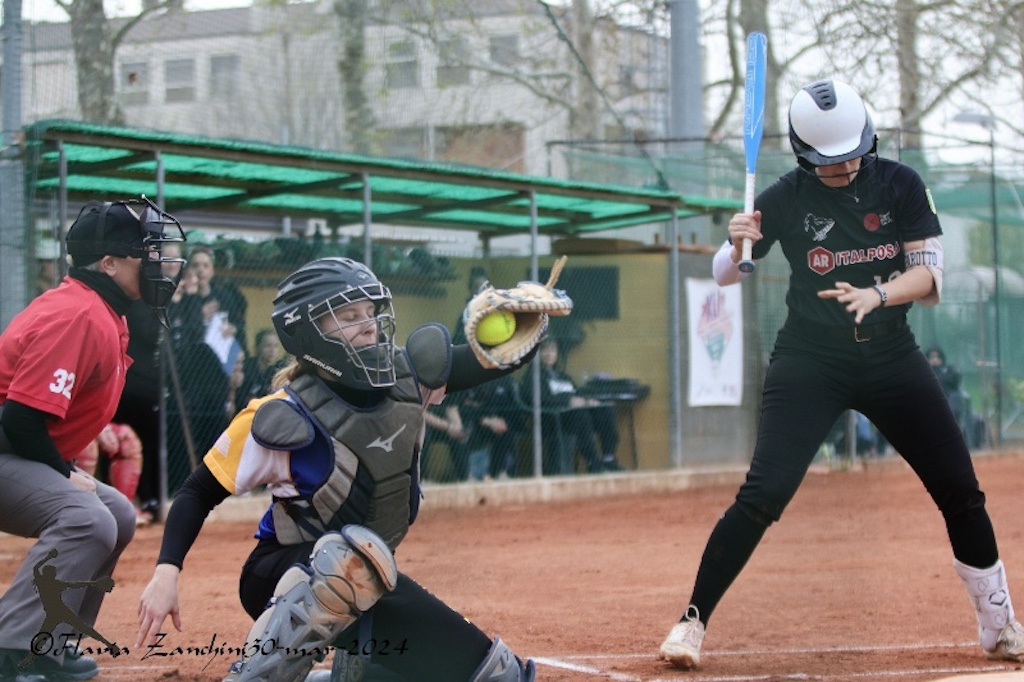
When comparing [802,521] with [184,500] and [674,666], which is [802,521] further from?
[184,500]

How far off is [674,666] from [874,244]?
177 centimetres

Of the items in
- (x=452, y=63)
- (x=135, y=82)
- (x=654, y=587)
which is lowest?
(x=654, y=587)

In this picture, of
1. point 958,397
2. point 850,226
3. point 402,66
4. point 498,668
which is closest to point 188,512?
point 498,668

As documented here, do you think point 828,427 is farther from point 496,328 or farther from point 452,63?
point 452,63

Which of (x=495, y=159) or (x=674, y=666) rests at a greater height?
(x=495, y=159)

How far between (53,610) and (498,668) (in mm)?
1815

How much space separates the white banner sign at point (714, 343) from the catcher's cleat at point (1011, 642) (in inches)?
360

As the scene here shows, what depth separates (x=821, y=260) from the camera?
534cm

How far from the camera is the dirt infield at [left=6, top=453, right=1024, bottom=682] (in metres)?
5.54

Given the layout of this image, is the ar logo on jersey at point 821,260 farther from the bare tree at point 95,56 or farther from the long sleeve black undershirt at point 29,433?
the bare tree at point 95,56

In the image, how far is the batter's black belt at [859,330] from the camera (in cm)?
526

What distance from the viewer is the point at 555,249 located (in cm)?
1458

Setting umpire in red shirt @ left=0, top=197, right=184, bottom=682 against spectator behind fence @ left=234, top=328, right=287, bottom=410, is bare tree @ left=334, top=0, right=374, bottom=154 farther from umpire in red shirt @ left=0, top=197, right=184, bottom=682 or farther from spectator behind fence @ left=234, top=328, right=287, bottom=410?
umpire in red shirt @ left=0, top=197, right=184, bottom=682

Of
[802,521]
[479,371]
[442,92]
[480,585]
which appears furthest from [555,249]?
[479,371]
